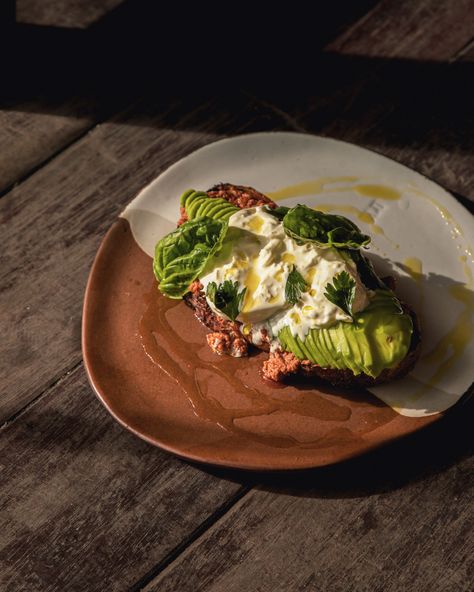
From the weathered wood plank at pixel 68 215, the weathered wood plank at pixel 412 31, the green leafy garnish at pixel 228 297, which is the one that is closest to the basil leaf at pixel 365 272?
the green leafy garnish at pixel 228 297

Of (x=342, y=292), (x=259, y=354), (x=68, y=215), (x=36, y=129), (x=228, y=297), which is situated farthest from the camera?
(x=36, y=129)

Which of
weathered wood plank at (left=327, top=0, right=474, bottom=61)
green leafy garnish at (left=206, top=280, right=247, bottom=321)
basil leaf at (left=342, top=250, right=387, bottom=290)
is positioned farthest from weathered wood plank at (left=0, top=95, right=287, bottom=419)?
basil leaf at (left=342, top=250, right=387, bottom=290)

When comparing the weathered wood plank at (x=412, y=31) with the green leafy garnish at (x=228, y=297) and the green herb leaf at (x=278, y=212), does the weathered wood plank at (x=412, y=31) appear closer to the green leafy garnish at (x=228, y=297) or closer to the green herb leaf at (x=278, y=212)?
the green herb leaf at (x=278, y=212)

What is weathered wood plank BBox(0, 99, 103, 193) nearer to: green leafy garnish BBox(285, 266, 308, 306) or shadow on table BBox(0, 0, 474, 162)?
shadow on table BBox(0, 0, 474, 162)

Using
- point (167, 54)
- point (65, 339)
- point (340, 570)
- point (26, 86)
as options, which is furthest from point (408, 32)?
point (340, 570)

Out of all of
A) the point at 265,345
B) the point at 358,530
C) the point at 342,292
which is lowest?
the point at 358,530

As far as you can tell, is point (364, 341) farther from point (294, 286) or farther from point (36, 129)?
point (36, 129)

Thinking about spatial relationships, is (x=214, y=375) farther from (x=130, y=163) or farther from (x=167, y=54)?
(x=167, y=54)

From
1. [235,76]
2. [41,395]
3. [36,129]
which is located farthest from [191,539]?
[235,76]
